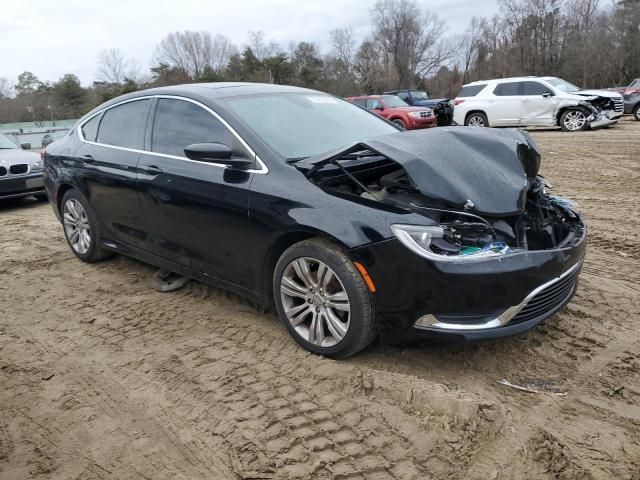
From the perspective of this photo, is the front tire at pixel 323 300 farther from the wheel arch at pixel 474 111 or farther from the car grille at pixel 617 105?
the car grille at pixel 617 105

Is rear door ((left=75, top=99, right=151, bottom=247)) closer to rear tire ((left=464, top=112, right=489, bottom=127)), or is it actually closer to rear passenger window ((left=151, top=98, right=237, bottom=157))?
rear passenger window ((left=151, top=98, right=237, bottom=157))

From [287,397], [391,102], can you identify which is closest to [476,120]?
[391,102]

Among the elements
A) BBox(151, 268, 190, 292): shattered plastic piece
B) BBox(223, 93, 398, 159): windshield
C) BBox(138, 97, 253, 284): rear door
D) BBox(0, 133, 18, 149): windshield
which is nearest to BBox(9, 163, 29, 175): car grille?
BBox(0, 133, 18, 149): windshield

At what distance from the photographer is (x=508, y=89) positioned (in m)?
16.3

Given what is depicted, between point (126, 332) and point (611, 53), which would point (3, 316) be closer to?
point (126, 332)

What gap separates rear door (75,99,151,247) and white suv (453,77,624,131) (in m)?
13.8

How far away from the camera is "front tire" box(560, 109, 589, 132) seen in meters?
15.2

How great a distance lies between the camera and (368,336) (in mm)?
3014

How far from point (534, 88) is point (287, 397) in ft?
51.5

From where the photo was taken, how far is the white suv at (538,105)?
15.2m

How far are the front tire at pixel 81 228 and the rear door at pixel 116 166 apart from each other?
0.17 metres

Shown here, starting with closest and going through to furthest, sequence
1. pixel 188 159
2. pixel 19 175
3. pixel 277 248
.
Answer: pixel 277 248, pixel 188 159, pixel 19 175

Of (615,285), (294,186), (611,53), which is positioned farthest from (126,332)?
(611,53)

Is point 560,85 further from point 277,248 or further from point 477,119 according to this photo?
point 277,248
